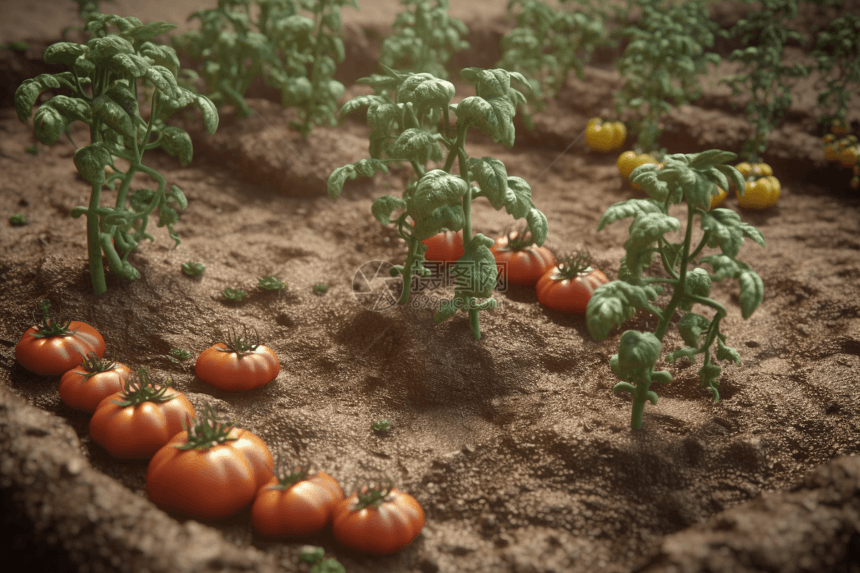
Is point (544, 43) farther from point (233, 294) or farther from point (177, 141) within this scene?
point (233, 294)

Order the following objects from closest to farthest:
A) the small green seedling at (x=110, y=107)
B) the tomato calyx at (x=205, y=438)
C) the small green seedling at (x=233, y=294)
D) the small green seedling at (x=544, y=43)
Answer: the tomato calyx at (x=205, y=438), the small green seedling at (x=110, y=107), the small green seedling at (x=233, y=294), the small green seedling at (x=544, y=43)

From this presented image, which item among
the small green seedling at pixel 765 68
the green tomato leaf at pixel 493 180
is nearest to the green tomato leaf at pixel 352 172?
the green tomato leaf at pixel 493 180

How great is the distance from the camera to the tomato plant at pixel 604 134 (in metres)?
5.74

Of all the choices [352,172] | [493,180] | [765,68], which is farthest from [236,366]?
[765,68]

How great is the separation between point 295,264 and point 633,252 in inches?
97.4

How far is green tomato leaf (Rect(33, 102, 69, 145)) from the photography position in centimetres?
292

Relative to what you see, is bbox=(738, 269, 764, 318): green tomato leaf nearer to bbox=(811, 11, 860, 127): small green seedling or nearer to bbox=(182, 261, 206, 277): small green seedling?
bbox=(182, 261, 206, 277): small green seedling

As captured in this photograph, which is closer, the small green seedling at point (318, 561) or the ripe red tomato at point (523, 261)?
the small green seedling at point (318, 561)

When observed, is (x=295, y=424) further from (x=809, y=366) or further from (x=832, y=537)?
(x=809, y=366)

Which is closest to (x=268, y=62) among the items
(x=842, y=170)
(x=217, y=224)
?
(x=217, y=224)

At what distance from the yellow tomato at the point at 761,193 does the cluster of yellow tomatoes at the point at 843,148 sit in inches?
26.1

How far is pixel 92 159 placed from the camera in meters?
3.04

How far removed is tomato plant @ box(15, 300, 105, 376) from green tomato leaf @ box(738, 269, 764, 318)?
300 cm

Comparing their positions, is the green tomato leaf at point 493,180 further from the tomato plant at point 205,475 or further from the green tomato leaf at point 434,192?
the tomato plant at point 205,475
